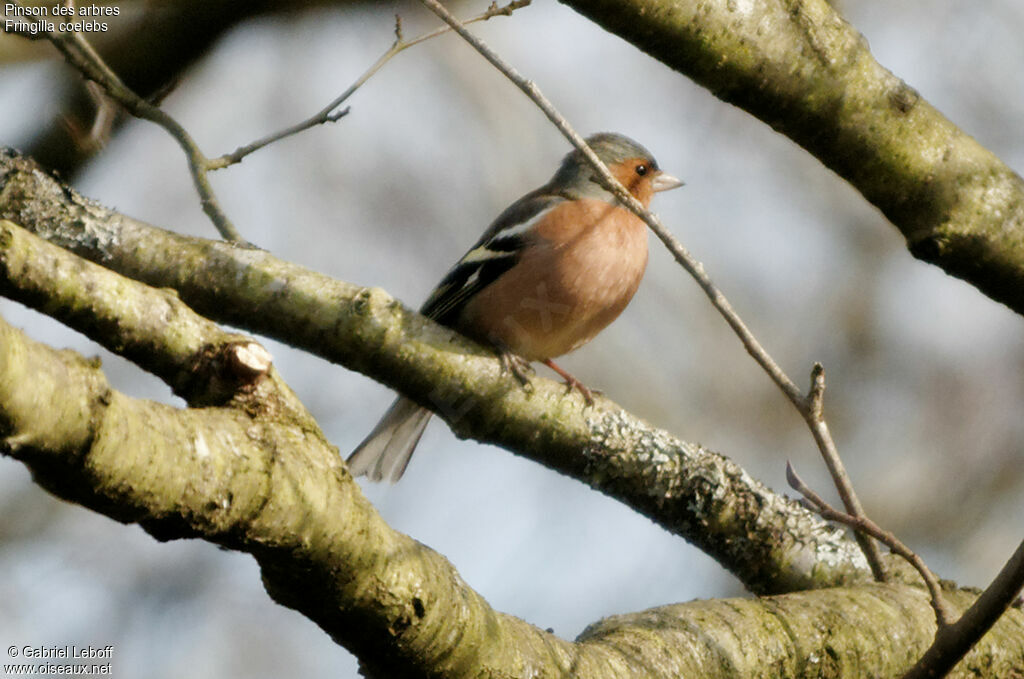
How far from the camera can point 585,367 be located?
34.7 ft

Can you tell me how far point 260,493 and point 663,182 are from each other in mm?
5150

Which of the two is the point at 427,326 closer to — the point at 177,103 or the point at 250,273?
the point at 250,273

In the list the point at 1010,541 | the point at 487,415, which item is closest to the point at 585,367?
the point at 1010,541

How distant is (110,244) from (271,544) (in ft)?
5.82

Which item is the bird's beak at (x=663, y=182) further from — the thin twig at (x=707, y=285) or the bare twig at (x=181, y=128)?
the thin twig at (x=707, y=285)

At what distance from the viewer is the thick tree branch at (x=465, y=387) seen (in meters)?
3.40

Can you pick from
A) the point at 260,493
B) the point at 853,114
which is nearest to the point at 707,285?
the point at 853,114

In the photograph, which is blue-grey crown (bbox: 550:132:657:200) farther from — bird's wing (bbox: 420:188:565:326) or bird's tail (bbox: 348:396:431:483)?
bird's tail (bbox: 348:396:431:483)

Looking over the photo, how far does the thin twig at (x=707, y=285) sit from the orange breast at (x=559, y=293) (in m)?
2.42

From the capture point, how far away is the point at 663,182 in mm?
6824

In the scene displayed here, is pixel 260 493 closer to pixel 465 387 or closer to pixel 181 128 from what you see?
pixel 465 387

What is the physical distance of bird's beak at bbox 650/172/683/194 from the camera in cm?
679

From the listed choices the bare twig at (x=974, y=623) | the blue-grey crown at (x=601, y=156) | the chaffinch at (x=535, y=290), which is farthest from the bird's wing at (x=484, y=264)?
the bare twig at (x=974, y=623)

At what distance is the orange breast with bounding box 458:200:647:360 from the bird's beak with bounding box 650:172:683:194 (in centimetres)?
108
